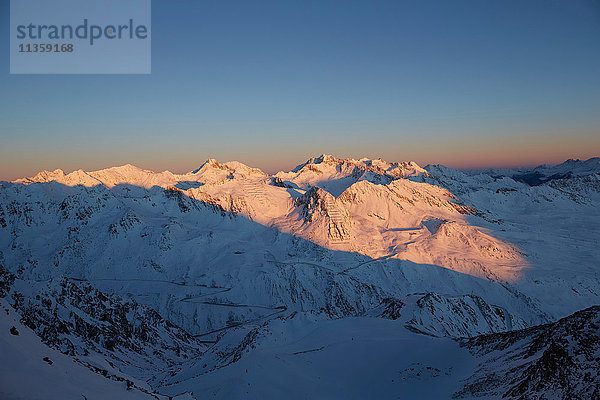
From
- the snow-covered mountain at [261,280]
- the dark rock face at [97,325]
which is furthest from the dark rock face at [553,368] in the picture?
the dark rock face at [97,325]

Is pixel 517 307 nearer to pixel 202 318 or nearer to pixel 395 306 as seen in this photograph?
pixel 395 306

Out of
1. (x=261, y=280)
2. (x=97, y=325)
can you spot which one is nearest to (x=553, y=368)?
(x=97, y=325)

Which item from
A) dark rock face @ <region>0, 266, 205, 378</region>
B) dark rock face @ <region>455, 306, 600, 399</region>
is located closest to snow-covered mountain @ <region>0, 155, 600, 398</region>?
dark rock face @ <region>0, 266, 205, 378</region>

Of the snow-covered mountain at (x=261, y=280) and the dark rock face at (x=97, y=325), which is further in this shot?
the snow-covered mountain at (x=261, y=280)

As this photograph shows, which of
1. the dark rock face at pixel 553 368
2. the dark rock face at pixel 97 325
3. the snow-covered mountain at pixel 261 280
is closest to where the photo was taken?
the dark rock face at pixel 553 368

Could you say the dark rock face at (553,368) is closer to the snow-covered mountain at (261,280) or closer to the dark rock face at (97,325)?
the snow-covered mountain at (261,280)

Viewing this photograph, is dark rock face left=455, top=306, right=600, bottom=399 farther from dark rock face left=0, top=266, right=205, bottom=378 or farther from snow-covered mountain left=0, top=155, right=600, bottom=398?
dark rock face left=0, top=266, right=205, bottom=378
